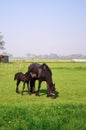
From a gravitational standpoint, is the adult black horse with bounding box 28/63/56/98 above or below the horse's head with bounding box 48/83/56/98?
above

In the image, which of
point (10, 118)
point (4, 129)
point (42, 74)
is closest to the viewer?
point (4, 129)

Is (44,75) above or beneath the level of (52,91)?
above

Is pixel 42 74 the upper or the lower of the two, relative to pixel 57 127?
upper

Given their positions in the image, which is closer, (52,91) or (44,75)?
(52,91)

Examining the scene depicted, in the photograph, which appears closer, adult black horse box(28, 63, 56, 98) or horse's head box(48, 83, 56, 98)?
horse's head box(48, 83, 56, 98)

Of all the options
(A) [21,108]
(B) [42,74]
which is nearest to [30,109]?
(A) [21,108]

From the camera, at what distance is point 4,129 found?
10852 mm

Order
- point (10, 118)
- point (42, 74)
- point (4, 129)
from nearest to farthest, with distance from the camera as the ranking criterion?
point (4, 129) → point (10, 118) → point (42, 74)

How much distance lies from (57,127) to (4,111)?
278cm

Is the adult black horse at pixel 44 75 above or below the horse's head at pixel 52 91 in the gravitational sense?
above

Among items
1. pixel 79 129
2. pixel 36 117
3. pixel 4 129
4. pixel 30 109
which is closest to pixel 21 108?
pixel 30 109

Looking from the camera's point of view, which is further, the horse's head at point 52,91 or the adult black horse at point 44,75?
the adult black horse at point 44,75

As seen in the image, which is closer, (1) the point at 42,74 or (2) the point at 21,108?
(2) the point at 21,108

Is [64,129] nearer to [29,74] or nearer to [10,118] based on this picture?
[10,118]
